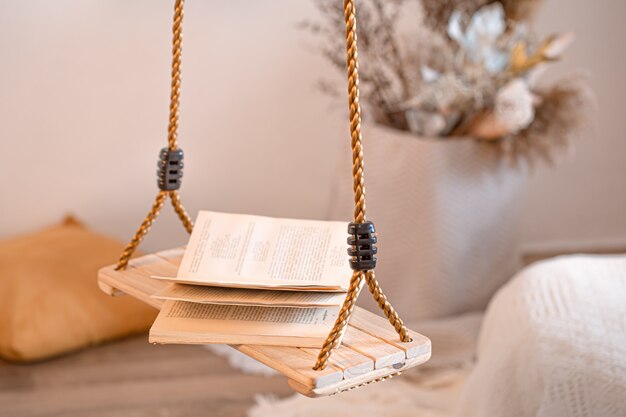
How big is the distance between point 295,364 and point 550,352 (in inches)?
25.3

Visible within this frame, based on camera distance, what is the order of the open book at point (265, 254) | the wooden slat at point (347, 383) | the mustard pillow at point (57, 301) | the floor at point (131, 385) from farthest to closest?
1. the mustard pillow at point (57, 301)
2. the floor at point (131, 385)
3. the open book at point (265, 254)
4. the wooden slat at point (347, 383)

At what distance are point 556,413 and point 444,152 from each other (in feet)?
3.87

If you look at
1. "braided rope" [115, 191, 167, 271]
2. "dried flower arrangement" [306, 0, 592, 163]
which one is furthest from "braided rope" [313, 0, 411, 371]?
"dried flower arrangement" [306, 0, 592, 163]

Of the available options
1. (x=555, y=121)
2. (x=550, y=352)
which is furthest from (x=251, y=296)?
(x=555, y=121)

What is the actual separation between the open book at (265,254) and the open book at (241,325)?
0.04 m

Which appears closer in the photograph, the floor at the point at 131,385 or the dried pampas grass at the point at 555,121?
the floor at the point at 131,385

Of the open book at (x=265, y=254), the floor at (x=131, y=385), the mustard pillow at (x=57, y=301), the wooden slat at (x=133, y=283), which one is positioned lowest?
the floor at (x=131, y=385)

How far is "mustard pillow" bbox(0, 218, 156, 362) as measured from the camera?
2.37 meters

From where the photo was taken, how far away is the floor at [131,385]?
85.5 inches

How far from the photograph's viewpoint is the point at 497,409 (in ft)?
5.17

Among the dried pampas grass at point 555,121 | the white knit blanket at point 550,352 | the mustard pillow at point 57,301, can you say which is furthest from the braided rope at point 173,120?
the dried pampas grass at point 555,121

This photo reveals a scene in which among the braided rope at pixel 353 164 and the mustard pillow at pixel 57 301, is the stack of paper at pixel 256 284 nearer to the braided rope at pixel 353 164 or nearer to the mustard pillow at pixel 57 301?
the braided rope at pixel 353 164

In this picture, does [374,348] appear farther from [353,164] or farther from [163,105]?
[163,105]

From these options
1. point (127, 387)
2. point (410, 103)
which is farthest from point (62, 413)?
point (410, 103)
